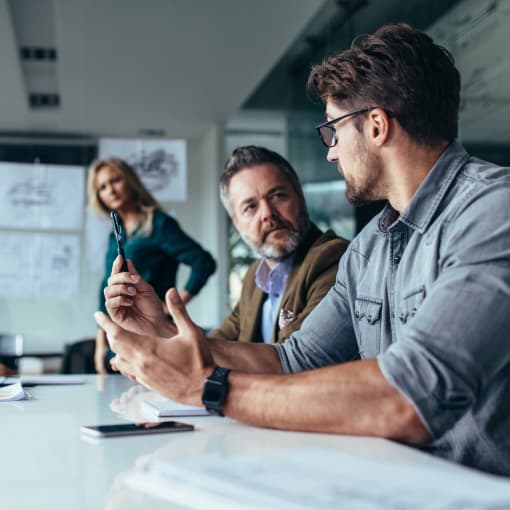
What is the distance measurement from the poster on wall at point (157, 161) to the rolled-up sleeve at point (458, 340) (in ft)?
16.4

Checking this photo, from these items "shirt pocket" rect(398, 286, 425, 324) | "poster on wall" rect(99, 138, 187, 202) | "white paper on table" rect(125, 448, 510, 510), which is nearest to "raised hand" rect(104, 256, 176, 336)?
"shirt pocket" rect(398, 286, 425, 324)

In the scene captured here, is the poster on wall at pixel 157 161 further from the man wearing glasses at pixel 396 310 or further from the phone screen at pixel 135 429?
the phone screen at pixel 135 429

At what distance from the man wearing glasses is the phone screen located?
0.15 feet

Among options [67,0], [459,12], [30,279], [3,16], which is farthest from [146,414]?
[30,279]

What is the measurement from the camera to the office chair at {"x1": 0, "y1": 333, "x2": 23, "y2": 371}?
499 cm

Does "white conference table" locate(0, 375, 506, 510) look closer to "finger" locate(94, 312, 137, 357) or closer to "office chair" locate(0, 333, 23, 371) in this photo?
"finger" locate(94, 312, 137, 357)

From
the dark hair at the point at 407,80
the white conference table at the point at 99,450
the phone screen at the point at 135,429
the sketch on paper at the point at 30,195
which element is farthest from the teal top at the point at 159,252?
the sketch on paper at the point at 30,195

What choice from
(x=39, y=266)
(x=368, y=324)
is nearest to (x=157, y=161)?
(x=39, y=266)

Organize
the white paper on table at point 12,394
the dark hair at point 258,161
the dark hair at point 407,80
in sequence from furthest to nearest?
the dark hair at point 258,161 < the white paper on table at point 12,394 < the dark hair at point 407,80

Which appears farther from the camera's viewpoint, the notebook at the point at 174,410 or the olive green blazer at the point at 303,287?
the olive green blazer at the point at 303,287

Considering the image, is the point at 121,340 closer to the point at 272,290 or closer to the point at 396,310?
the point at 396,310

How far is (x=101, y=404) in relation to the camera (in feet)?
4.76

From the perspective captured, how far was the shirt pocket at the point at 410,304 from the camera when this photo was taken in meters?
1.17

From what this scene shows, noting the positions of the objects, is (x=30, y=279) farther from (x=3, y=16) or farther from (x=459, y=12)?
(x=459, y=12)
